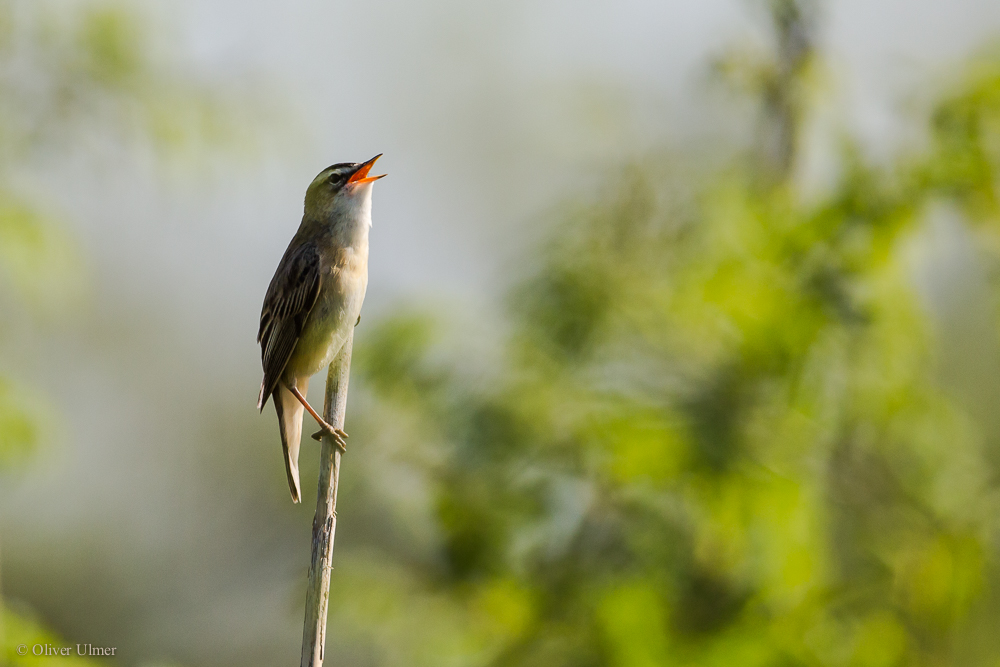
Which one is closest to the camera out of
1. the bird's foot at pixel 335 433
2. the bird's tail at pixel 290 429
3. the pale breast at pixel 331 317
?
the bird's foot at pixel 335 433

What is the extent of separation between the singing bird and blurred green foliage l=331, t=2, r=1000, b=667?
28.0 inches

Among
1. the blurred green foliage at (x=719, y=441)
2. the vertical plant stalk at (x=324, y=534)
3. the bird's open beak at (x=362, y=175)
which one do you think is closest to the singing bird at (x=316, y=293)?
the bird's open beak at (x=362, y=175)

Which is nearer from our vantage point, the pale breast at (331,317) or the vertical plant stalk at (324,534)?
the vertical plant stalk at (324,534)

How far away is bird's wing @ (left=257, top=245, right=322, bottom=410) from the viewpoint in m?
1.93

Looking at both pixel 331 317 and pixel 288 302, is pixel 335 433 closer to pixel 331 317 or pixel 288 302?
pixel 331 317

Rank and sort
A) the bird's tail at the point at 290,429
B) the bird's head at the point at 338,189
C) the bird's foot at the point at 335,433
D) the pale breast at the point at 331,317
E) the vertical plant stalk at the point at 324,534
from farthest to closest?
the bird's head at the point at 338,189 < the pale breast at the point at 331,317 < the bird's tail at the point at 290,429 < the bird's foot at the point at 335,433 < the vertical plant stalk at the point at 324,534

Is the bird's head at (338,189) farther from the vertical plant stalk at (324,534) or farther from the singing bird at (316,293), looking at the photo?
the vertical plant stalk at (324,534)

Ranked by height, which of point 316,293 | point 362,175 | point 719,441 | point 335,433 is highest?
point 362,175

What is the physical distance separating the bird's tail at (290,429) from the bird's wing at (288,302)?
0.28ft

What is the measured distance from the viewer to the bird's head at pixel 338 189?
1.97 meters

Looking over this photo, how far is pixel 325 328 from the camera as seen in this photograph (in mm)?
1876

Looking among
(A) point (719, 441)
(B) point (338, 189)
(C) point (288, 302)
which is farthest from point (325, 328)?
(A) point (719, 441)

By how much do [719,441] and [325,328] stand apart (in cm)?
93

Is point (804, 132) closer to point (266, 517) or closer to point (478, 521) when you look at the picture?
point (478, 521)
